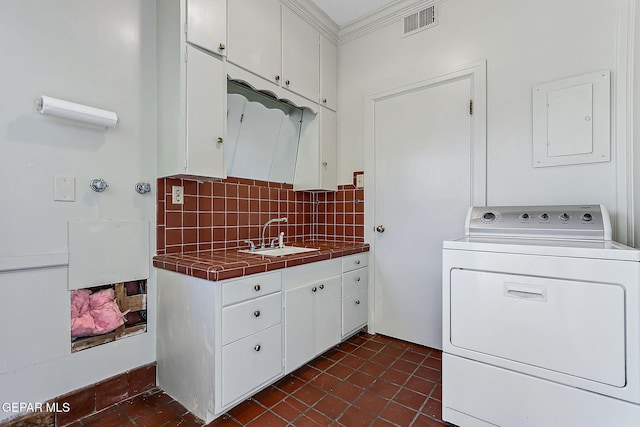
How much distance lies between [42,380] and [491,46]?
130 inches

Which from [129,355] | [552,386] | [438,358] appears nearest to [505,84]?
[552,386]

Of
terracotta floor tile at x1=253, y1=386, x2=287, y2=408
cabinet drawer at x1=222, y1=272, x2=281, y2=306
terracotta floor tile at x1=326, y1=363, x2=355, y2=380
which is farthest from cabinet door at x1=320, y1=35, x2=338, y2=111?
terracotta floor tile at x1=253, y1=386, x2=287, y2=408

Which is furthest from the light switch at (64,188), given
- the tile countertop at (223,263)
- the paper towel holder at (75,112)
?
the tile countertop at (223,263)

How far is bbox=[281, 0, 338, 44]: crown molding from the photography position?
7.70 feet

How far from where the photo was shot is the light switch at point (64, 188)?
1.47 m

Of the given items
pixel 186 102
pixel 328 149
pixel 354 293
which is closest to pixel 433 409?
pixel 354 293

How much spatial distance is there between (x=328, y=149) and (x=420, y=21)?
4.13 ft

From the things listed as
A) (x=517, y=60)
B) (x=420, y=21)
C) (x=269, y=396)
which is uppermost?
(x=420, y=21)

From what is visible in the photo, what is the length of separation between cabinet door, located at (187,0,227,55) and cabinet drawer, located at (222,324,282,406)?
172 cm

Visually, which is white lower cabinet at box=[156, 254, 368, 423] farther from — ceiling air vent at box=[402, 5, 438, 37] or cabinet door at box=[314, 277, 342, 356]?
ceiling air vent at box=[402, 5, 438, 37]

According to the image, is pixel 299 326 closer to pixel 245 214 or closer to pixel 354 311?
pixel 354 311

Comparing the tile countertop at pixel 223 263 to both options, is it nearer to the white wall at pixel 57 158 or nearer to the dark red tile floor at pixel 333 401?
the white wall at pixel 57 158

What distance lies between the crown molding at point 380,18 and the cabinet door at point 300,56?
1.16 ft

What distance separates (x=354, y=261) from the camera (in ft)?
8.09
